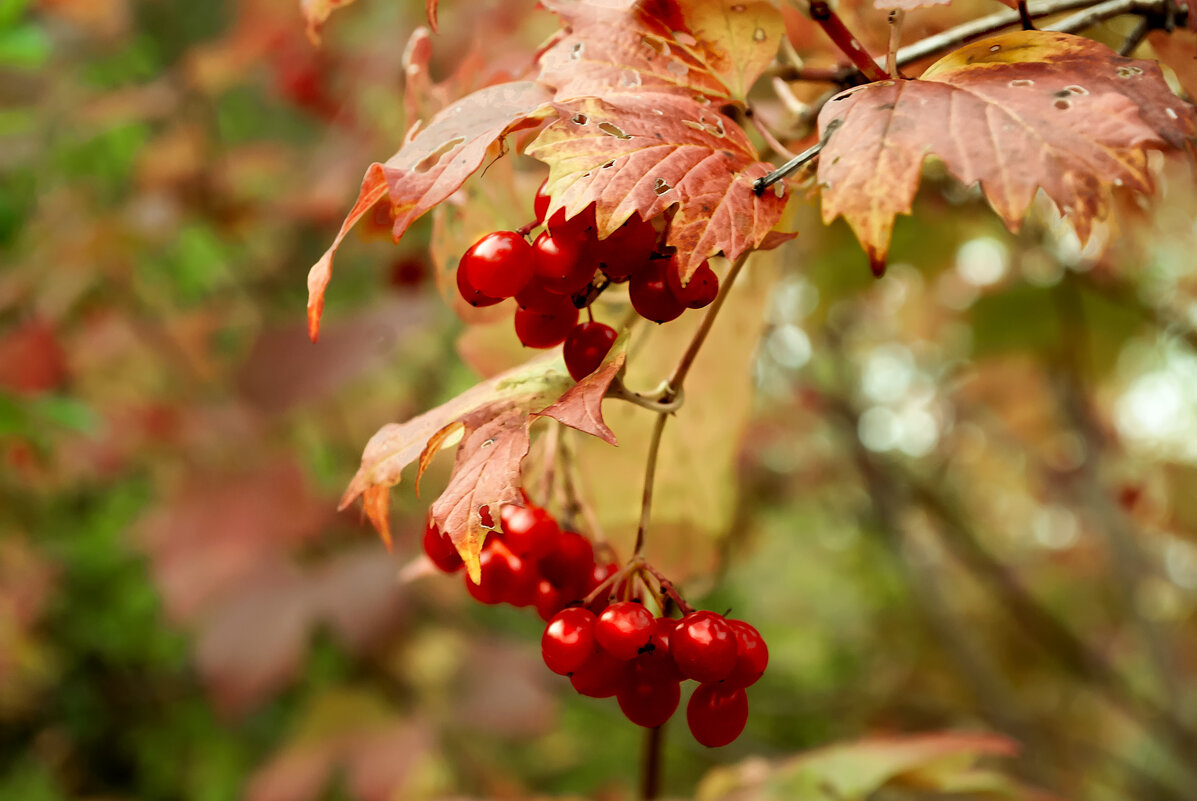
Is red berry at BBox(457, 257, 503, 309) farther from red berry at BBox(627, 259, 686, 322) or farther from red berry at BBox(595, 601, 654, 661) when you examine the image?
red berry at BBox(595, 601, 654, 661)

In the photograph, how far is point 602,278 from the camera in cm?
64

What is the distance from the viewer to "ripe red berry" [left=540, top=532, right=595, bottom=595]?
667 millimetres

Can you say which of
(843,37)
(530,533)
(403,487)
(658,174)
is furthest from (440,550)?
(403,487)

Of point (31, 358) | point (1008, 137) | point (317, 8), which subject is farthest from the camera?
point (31, 358)

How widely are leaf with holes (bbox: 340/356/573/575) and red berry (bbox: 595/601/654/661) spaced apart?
9 centimetres

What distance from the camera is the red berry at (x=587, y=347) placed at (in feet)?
1.96

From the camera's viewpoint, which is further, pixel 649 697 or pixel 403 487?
pixel 403 487

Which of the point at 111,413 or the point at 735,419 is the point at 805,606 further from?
the point at 735,419

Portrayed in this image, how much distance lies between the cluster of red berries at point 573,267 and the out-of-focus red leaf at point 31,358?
6.66 ft

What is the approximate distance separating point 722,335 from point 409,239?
144 cm

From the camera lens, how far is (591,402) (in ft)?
1.75

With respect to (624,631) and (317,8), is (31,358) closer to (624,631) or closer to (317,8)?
(317,8)

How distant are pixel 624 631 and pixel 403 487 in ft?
6.48

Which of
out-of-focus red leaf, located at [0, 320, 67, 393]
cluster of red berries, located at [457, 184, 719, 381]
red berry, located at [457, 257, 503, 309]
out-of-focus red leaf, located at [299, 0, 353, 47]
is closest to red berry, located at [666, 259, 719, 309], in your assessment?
cluster of red berries, located at [457, 184, 719, 381]
